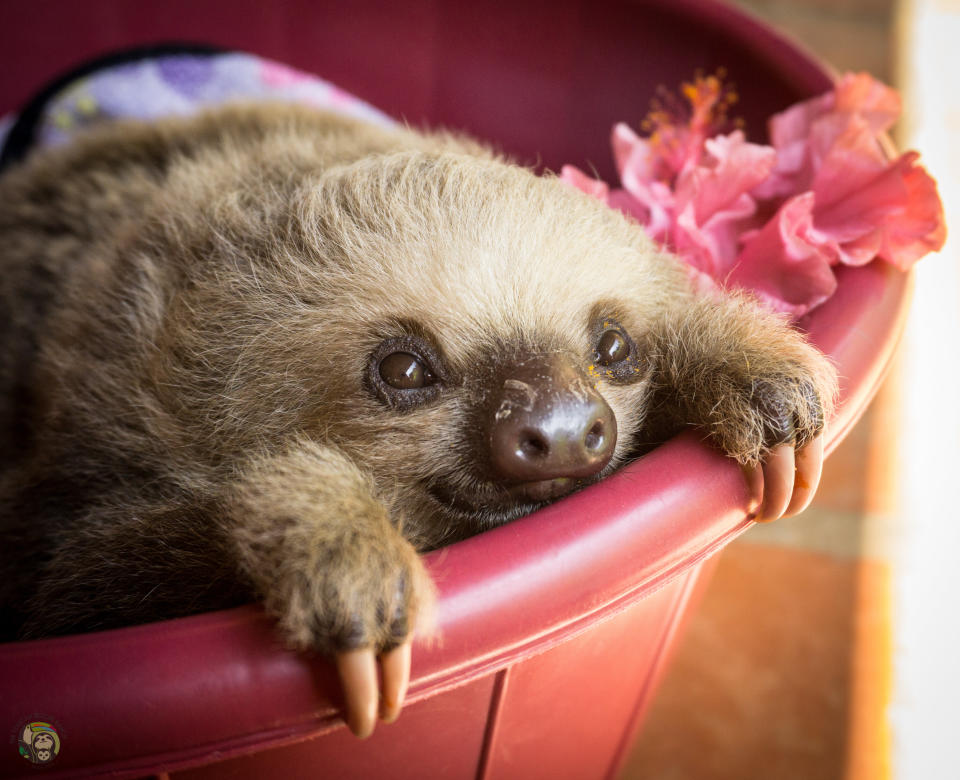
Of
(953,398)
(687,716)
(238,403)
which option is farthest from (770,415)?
(953,398)

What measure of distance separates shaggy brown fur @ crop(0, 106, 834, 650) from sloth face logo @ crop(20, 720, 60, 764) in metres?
0.19

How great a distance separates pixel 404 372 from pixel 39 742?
18.3 inches

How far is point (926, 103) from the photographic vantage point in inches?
120

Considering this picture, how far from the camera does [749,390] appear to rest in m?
0.97

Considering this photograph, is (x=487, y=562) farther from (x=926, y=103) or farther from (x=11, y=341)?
(x=926, y=103)

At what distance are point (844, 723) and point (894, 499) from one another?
59 centimetres

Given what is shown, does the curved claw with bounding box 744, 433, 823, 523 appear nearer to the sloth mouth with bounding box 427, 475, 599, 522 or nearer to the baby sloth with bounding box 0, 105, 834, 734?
the baby sloth with bounding box 0, 105, 834, 734

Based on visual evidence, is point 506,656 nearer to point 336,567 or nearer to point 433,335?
point 336,567

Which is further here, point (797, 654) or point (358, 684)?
point (797, 654)

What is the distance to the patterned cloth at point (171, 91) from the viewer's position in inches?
71.9

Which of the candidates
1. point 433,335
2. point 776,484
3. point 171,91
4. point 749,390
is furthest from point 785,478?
point 171,91

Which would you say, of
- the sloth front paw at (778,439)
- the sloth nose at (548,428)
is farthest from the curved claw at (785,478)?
the sloth nose at (548,428)

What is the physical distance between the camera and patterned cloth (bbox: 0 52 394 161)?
183 centimetres

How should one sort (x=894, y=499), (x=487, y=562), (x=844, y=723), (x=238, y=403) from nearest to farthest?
1. (x=487, y=562)
2. (x=238, y=403)
3. (x=844, y=723)
4. (x=894, y=499)
